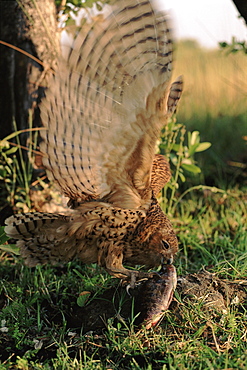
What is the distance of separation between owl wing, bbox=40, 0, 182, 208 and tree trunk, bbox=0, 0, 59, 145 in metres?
1.45

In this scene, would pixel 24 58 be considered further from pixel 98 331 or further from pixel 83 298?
pixel 98 331

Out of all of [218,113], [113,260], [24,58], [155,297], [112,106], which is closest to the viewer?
[112,106]

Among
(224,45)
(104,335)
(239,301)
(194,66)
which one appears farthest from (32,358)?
(194,66)

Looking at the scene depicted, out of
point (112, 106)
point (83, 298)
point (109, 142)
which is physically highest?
point (112, 106)

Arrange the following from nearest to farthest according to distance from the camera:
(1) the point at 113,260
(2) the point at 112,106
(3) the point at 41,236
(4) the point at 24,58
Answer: (2) the point at 112,106 → (1) the point at 113,260 → (3) the point at 41,236 → (4) the point at 24,58

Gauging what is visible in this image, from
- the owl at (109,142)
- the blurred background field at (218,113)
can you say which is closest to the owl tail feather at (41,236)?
the owl at (109,142)

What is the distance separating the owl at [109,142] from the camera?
9.28 feet

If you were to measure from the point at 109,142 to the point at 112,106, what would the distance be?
23 centimetres

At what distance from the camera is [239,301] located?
3.34 meters

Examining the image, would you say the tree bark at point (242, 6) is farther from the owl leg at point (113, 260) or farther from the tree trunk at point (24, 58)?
the owl leg at point (113, 260)

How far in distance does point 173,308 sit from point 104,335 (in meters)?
0.51

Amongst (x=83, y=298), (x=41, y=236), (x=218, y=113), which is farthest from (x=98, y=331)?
(x=218, y=113)

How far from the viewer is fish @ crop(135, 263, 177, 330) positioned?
305cm

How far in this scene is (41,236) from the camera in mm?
3393
